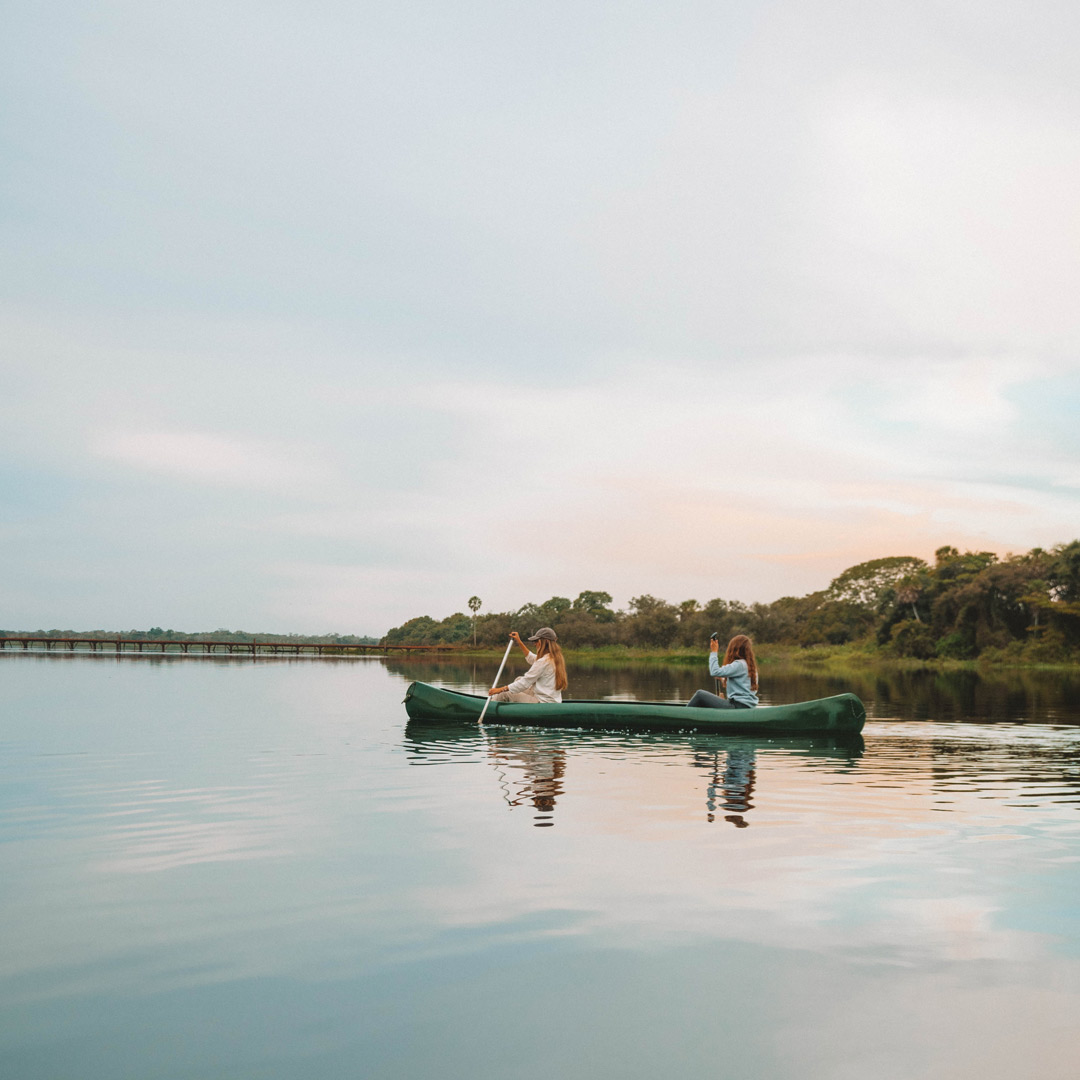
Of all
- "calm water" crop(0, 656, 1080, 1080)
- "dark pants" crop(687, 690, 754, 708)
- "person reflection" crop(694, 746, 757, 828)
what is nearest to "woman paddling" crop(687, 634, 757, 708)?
"dark pants" crop(687, 690, 754, 708)

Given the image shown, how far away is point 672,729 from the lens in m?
14.8

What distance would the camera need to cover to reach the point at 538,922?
5414mm

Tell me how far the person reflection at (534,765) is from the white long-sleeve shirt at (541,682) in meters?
0.84

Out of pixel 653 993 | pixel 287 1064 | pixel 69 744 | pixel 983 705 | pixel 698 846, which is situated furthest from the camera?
pixel 983 705

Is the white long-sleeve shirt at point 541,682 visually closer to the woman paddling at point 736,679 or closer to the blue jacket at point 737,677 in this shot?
the woman paddling at point 736,679

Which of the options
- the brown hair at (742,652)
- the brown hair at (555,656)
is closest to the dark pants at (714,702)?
the brown hair at (742,652)

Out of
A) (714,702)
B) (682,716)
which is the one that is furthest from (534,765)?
(714,702)

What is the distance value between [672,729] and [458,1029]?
11116 mm

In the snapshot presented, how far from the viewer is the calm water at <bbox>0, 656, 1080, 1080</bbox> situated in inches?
151

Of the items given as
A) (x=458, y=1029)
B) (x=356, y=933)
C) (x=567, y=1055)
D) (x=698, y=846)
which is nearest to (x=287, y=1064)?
(x=458, y=1029)

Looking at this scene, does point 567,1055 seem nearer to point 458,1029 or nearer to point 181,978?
point 458,1029

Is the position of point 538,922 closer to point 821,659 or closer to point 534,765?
point 534,765

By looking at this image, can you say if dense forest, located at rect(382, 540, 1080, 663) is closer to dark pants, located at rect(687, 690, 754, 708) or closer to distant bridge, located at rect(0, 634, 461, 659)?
dark pants, located at rect(687, 690, 754, 708)

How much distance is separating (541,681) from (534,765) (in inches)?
148
